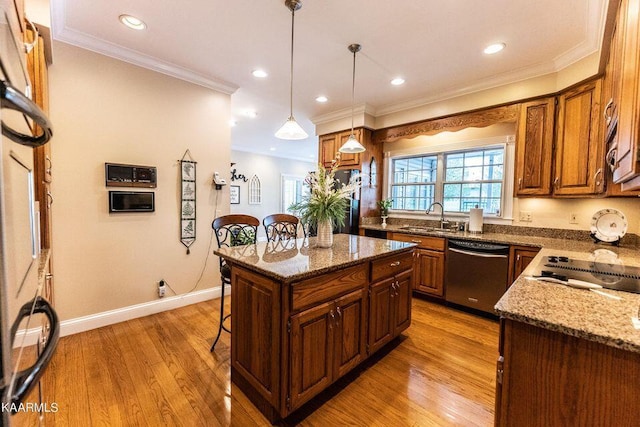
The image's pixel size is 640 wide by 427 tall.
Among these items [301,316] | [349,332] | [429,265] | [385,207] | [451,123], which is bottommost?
[349,332]

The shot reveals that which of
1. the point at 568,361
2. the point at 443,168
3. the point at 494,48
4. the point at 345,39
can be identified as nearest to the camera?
the point at 568,361

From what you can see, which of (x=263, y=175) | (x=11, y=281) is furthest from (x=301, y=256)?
(x=263, y=175)

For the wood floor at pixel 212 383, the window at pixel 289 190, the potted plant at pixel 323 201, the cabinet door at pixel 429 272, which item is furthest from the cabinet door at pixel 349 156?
the window at pixel 289 190

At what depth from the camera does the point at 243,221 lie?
262 cm

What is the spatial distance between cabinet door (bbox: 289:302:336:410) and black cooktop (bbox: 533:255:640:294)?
49.6 inches

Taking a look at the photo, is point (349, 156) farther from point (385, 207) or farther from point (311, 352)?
point (311, 352)

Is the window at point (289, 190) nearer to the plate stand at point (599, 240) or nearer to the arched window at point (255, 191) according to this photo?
the arched window at point (255, 191)

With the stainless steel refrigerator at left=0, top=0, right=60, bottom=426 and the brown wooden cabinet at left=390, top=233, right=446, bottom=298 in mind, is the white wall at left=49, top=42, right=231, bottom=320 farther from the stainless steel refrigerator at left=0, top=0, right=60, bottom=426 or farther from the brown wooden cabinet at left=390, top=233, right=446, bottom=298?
the brown wooden cabinet at left=390, top=233, right=446, bottom=298

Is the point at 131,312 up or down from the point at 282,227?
down

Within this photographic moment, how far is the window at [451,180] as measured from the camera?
11.9ft

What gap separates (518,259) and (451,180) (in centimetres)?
152

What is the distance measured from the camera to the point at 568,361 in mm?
943

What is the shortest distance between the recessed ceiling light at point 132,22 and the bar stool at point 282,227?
2012 mm

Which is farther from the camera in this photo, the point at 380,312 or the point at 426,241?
the point at 426,241
